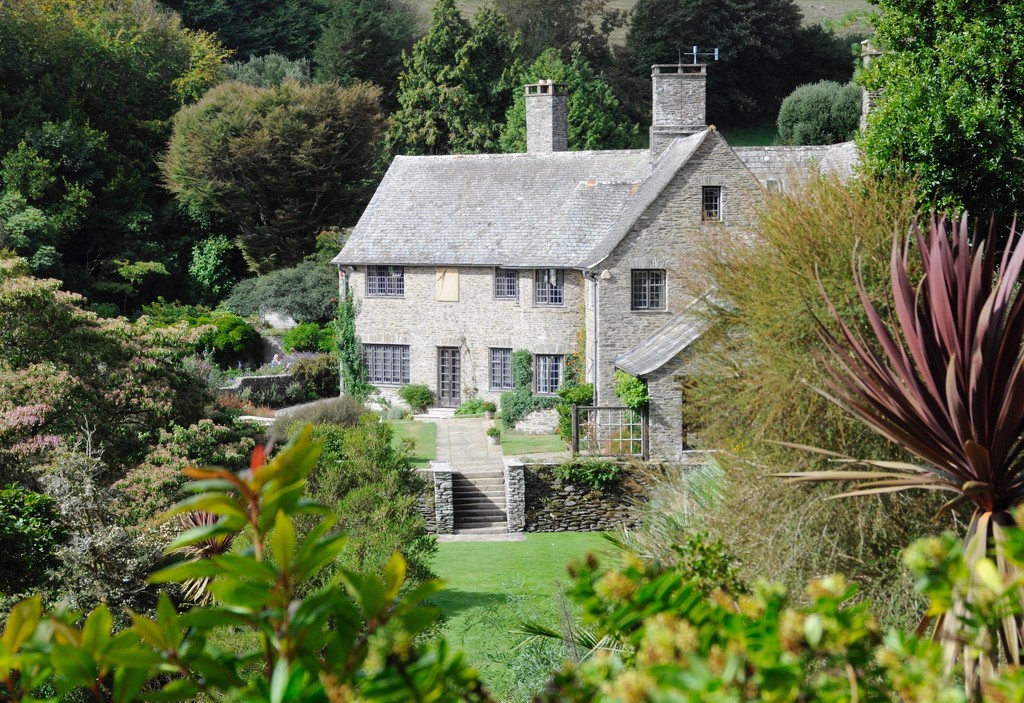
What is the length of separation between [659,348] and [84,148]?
2954 centimetres

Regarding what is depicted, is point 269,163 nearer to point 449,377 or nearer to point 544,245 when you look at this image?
point 449,377

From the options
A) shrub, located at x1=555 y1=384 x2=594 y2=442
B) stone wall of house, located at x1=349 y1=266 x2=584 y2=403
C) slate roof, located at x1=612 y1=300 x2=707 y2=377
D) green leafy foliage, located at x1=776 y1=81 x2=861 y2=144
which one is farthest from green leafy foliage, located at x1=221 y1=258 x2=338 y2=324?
green leafy foliage, located at x1=776 y1=81 x2=861 y2=144

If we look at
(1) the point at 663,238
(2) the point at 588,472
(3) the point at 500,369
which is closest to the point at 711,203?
(1) the point at 663,238

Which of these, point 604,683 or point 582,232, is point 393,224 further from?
point 604,683

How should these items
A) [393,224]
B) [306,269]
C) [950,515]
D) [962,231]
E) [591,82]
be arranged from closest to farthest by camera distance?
[962,231] < [950,515] < [393,224] < [306,269] < [591,82]

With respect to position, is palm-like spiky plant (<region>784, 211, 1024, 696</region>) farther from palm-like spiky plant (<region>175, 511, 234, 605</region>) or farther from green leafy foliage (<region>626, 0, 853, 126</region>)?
green leafy foliage (<region>626, 0, 853, 126</region>)

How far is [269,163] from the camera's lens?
47219 mm

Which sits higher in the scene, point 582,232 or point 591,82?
point 591,82

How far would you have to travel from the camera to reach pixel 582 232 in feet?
105

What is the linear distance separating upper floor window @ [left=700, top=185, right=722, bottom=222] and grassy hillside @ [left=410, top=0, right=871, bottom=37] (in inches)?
1915

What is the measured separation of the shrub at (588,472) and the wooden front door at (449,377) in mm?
10919

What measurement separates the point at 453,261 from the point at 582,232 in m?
4.18

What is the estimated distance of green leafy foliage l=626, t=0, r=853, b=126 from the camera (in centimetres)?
6475

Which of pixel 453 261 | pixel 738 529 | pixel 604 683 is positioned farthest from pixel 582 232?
pixel 604 683
